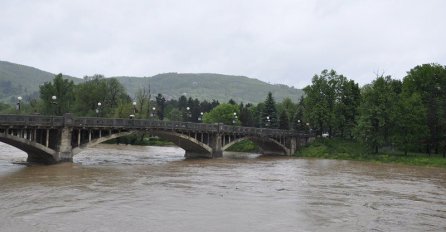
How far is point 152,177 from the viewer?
37250 millimetres

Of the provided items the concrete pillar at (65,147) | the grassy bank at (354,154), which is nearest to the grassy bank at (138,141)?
the grassy bank at (354,154)

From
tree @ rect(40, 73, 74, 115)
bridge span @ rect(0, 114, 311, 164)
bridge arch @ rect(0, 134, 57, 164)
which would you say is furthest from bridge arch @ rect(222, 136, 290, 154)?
tree @ rect(40, 73, 74, 115)

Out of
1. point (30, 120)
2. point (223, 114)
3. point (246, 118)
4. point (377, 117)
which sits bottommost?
point (30, 120)

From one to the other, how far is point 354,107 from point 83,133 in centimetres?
5465

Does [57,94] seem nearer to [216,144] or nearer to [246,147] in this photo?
[246,147]

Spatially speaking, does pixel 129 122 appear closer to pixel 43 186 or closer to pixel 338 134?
pixel 43 186

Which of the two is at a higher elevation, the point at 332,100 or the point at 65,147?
the point at 332,100

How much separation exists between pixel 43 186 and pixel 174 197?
28.3ft

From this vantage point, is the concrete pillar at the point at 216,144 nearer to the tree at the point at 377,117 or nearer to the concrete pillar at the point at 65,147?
the tree at the point at 377,117

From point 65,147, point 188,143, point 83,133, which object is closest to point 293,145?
point 188,143

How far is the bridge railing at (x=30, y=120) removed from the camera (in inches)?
1515

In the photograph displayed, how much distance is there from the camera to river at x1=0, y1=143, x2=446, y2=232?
19.9 meters

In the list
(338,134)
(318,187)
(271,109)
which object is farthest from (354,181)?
(271,109)

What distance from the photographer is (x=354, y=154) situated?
73812 mm
